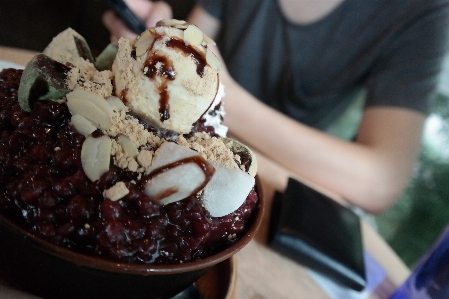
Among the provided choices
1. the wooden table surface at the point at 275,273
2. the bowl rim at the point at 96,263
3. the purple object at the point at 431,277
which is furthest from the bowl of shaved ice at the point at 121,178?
the purple object at the point at 431,277

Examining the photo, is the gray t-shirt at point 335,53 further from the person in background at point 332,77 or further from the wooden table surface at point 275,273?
the wooden table surface at point 275,273

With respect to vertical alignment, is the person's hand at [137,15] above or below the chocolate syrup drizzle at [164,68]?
below

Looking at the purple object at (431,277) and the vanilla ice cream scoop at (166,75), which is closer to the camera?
the vanilla ice cream scoop at (166,75)

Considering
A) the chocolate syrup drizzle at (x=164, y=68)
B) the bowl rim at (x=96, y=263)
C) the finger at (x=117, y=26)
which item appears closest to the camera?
the bowl rim at (x=96, y=263)

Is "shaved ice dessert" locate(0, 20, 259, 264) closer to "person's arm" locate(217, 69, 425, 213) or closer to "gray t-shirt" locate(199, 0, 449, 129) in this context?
"person's arm" locate(217, 69, 425, 213)

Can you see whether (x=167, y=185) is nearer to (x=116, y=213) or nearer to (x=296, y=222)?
(x=116, y=213)

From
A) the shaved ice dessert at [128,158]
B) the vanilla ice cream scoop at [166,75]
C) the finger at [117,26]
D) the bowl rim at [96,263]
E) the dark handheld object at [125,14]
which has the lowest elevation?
the finger at [117,26]

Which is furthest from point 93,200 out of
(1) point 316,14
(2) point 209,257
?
(1) point 316,14
